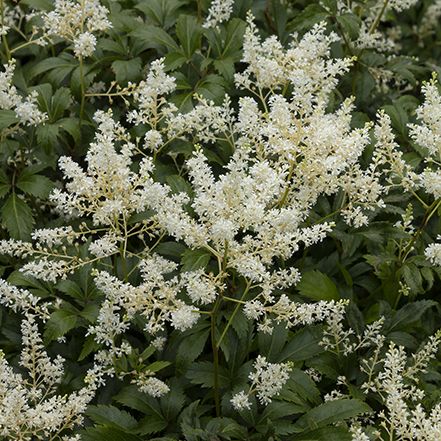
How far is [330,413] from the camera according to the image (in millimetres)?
3555

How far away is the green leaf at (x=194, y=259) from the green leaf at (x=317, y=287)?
560mm

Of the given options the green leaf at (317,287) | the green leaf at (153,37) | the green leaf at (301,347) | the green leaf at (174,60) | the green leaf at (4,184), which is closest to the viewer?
the green leaf at (301,347)

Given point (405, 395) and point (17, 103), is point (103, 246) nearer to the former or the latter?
point (17, 103)

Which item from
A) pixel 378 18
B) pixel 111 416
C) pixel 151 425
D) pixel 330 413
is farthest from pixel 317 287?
pixel 378 18

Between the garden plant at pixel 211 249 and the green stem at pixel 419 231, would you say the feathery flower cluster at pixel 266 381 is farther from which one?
the green stem at pixel 419 231

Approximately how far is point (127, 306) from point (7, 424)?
629 mm

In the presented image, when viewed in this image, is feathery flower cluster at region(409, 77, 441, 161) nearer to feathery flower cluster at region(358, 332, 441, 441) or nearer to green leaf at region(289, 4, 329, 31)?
feathery flower cluster at region(358, 332, 441, 441)

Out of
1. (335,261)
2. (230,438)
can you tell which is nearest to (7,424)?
(230,438)

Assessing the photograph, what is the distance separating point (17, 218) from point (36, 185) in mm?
193

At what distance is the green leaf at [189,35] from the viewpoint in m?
4.72

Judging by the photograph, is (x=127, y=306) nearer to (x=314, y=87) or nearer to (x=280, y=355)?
(x=280, y=355)

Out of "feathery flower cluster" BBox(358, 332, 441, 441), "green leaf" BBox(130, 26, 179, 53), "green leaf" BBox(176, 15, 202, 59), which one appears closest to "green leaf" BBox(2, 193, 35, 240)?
"green leaf" BBox(130, 26, 179, 53)

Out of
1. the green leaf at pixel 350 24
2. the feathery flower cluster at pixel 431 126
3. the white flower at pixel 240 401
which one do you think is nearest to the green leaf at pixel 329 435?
the white flower at pixel 240 401

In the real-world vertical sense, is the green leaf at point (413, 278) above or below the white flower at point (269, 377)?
above
